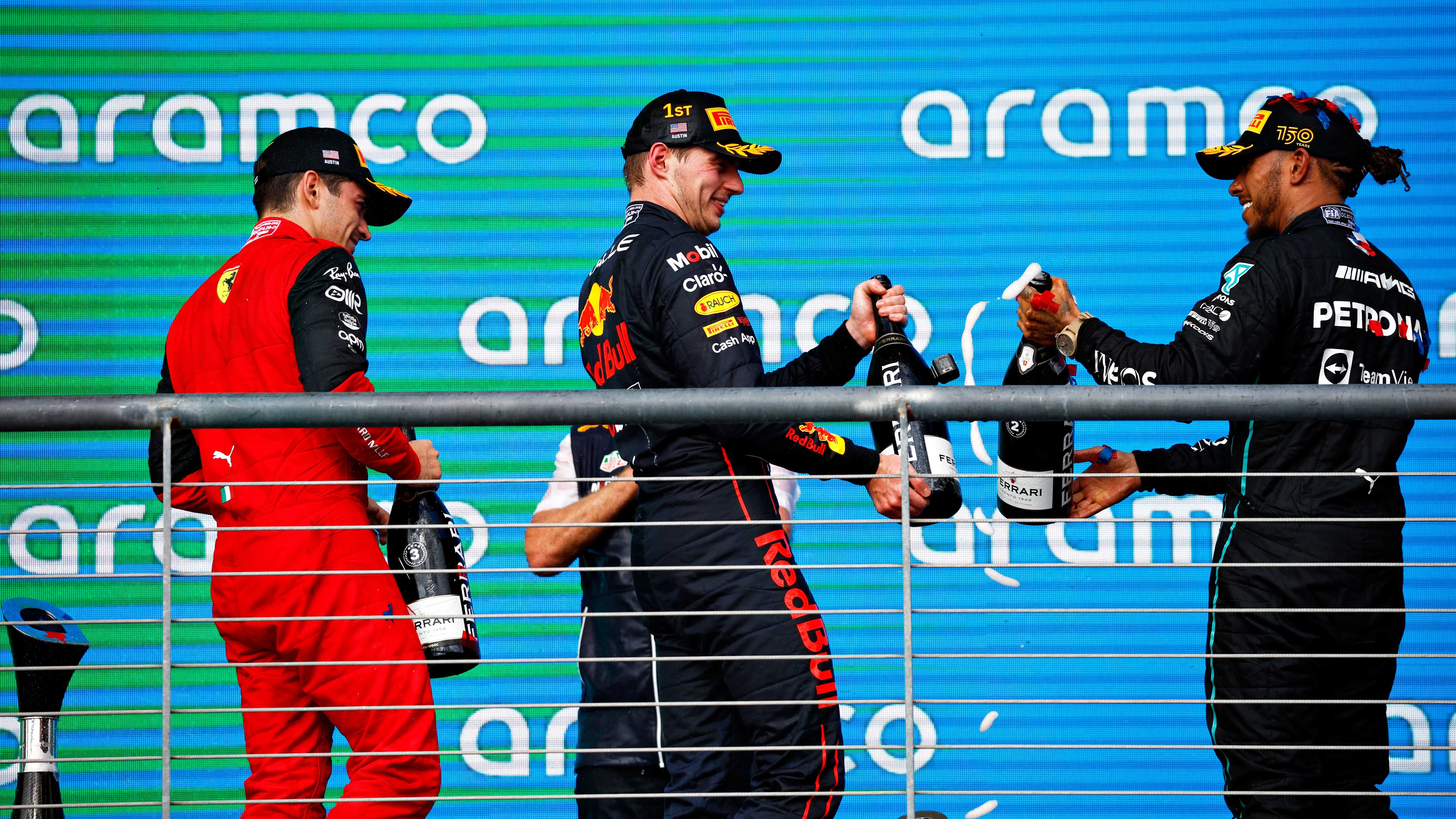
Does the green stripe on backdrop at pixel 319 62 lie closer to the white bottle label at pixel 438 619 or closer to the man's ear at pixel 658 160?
the man's ear at pixel 658 160

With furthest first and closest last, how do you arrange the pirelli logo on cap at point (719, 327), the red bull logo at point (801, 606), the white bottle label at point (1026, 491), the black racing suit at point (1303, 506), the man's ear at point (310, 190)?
the man's ear at point (310, 190)
the white bottle label at point (1026, 491)
the black racing suit at point (1303, 506)
the pirelli logo on cap at point (719, 327)
the red bull logo at point (801, 606)

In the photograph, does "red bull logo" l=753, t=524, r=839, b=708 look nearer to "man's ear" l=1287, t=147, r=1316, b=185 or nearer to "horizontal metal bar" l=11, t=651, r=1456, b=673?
"horizontal metal bar" l=11, t=651, r=1456, b=673

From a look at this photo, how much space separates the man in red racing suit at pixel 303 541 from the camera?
2.66 meters

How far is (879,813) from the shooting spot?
445 cm

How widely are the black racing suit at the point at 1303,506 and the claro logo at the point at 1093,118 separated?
169cm

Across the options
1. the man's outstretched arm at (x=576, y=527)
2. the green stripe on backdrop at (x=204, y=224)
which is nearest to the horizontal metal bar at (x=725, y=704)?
the man's outstretched arm at (x=576, y=527)

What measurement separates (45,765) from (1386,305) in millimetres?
2994

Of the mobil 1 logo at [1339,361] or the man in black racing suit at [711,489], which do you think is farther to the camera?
the mobil 1 logo at [1339,361]

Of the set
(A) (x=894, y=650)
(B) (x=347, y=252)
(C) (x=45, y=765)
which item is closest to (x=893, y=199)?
(A) (x=894, y=650)

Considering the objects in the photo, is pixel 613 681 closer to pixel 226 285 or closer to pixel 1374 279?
pixel 226 285

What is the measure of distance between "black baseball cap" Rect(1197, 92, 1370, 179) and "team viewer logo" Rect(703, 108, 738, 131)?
113 cm

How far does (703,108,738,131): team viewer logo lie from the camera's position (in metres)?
2.91

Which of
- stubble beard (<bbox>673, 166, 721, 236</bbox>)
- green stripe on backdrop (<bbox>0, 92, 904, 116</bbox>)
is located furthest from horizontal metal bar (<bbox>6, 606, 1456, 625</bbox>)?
green stripe on backdrop (<bbox>0, 92, 904, 116</bbox>)

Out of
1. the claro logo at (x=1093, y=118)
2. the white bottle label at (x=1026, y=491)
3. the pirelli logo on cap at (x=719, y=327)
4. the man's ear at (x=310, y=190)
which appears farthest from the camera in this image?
the claro logo at (x=1093, y=118)
